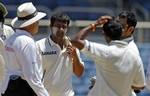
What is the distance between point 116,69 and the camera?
4734mm

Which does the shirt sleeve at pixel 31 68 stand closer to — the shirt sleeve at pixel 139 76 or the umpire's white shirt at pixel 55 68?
the umpire's white shirt at pixel 55 68

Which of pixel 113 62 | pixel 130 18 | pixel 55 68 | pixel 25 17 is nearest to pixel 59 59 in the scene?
A: pixel 55 68

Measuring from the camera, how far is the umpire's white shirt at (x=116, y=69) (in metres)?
4.63

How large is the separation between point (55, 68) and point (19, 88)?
65cm

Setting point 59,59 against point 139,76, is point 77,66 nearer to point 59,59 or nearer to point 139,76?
point 59,59

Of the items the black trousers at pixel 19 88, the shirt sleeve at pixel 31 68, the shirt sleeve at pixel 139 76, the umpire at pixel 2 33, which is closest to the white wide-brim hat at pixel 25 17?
the shirt sleeve at pixel 31 68

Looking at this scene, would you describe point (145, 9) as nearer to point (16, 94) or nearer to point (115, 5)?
point (115, 5)

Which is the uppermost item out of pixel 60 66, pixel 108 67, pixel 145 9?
pixel 108 67

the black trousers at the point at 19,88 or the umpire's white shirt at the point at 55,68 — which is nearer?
the black trousers at the point at 19,88

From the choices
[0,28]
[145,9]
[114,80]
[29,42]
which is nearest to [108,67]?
[114,80]

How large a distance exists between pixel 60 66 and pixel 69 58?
12 centimetres

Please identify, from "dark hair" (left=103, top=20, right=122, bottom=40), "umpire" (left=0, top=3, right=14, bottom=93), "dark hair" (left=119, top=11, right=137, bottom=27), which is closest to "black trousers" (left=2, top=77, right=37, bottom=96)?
"umpire" (left=0, top=3, right=14, bottom=93)

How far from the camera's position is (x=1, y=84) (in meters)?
5.13

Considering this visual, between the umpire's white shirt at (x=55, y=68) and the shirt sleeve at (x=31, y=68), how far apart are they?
613 mm
